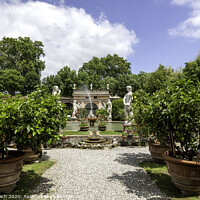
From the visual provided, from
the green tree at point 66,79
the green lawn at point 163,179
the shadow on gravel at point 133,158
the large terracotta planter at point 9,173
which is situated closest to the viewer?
the large terracotta planter at point 9,173

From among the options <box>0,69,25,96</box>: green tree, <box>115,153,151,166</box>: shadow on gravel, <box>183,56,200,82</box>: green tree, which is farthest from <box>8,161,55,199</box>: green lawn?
<box>0,69,25,96</box>: green tree

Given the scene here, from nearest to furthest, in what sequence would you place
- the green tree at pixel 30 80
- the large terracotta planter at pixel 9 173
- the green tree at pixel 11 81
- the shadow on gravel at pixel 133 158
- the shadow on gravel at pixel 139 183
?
1. the large terracotta planter at pixel 9 173
2. the shadow on gravel at pixel 139 183
3. the shadow on gravel at pixel 133 158
4. the green tree at pixel 11 81
5. the green tree at pixel 30 80

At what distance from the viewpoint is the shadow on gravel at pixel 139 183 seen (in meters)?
3.30

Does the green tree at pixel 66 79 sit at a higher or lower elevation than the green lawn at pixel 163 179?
higher

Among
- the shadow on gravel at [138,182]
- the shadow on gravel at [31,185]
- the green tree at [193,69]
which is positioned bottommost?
the shadow on gravel at [138,182]

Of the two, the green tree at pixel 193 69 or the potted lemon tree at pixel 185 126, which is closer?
the potted lemon tree at pixel 185 126

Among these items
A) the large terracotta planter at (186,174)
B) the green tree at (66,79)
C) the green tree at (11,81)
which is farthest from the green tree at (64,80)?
the large terracotta planter at (186,174)

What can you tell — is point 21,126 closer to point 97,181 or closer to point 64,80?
point 97,181

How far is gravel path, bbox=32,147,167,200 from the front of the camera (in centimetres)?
331

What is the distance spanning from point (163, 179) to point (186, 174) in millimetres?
1194

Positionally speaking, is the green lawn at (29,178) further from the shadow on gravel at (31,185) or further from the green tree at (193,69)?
the green tree at (193,69)

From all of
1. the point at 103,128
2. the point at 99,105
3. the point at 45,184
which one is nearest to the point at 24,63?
the point at 99,105

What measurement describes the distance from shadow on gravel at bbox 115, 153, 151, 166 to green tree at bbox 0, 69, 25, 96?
98.7 ft

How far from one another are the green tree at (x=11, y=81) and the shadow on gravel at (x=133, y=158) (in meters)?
30.1
